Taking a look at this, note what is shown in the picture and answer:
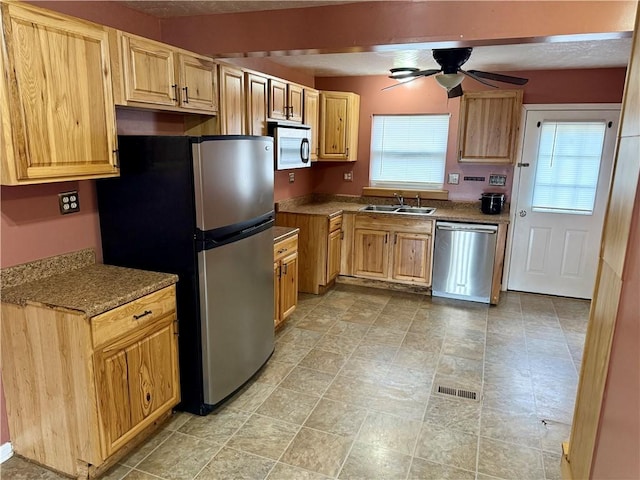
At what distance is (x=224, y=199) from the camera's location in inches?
93.7

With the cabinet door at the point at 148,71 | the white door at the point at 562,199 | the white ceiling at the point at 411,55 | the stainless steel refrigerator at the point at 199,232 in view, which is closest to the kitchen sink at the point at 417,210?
the white door at the point at 562,199

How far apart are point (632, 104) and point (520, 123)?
127 inches

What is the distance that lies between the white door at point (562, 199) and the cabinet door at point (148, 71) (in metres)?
3.73

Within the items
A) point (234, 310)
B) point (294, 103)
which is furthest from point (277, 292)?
point (294, 103)

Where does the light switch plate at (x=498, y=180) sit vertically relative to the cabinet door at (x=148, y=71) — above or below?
below

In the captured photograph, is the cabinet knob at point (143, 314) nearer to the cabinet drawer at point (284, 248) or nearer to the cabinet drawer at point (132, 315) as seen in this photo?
the cabinet drawer at point (132, 315)

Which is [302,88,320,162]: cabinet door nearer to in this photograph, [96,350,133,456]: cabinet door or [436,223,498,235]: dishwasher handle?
[436,223,498,235]: dishwasher handle

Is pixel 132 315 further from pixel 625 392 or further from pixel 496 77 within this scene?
pixel 496 77

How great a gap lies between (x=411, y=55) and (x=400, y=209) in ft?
5.87

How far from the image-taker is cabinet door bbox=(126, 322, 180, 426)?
6.86 ft

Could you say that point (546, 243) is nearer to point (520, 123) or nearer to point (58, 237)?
point (520, 123)

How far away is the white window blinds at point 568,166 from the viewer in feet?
14.5

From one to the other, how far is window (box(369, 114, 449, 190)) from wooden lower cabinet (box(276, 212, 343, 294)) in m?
1.03

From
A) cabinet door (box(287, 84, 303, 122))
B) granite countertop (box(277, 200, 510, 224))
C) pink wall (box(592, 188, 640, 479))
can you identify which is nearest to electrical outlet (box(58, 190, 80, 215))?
cabinet door (box(287, 84, 303, 122))
